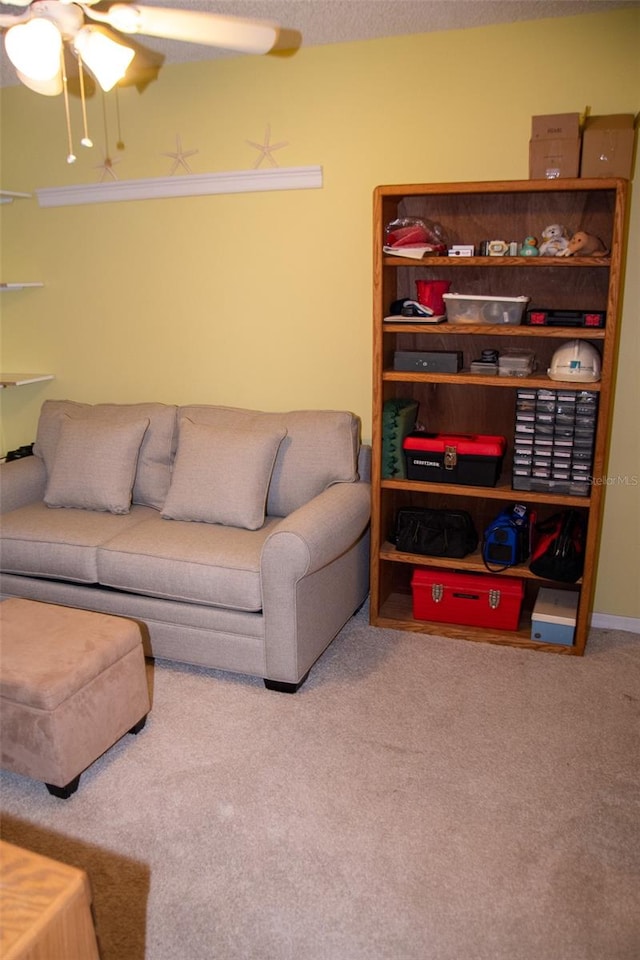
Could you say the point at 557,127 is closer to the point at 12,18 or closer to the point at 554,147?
the point at 554,147

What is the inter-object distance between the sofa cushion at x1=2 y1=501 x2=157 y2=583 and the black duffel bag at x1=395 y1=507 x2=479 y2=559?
1.18 meters

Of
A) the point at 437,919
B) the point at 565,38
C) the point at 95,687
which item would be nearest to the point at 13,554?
the point at 95,687

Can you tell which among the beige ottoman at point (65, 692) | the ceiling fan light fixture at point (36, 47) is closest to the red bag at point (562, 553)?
the beige ottoman at point (65, 692)

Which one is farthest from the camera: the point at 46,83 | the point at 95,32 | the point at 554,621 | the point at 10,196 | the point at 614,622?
the point at 10,196

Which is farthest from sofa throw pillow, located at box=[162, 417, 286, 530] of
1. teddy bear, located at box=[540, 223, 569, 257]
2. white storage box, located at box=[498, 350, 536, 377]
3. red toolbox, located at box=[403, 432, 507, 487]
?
teddy bear, located at box=[540, 223, 569, 257]

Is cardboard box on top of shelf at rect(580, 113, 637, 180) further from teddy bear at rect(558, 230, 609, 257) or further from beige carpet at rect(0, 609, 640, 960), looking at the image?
beige carpet at rect(0, 609, 640, 960)

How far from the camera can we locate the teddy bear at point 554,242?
8.61 ft

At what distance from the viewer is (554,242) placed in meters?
2.63

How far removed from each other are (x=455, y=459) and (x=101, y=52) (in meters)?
1.86

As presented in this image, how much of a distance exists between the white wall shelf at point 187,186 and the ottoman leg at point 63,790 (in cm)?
257

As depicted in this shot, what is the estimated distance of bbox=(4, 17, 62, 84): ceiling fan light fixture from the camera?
167 cm

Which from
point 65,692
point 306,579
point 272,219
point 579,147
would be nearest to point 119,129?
point 272,219

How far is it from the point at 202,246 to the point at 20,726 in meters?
2.34

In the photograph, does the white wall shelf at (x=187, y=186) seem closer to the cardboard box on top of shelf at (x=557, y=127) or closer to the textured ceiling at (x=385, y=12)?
the textured ceiling at (x=385, y=12)
